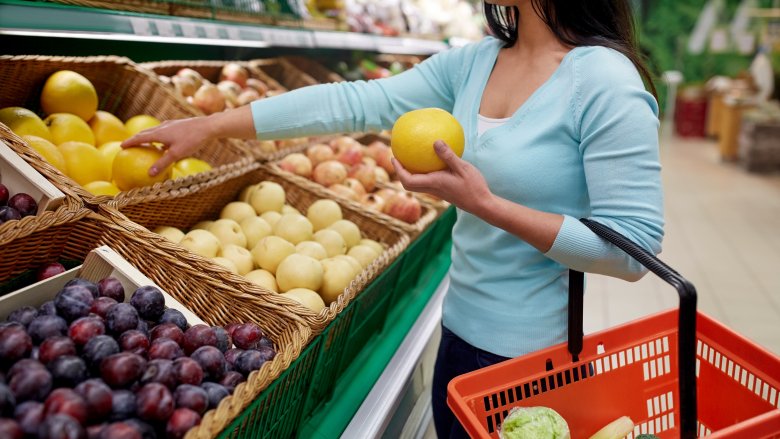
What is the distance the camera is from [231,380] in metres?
1.04

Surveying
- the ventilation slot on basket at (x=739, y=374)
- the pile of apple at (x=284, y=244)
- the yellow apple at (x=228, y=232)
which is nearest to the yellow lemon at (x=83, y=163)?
the pile of apple at (x=284, y=244)

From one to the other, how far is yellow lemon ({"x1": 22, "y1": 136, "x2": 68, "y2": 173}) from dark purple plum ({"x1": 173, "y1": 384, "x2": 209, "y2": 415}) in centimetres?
88

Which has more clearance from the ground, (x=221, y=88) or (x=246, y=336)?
(x=221, y=88)

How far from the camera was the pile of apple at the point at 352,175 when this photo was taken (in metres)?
2.37

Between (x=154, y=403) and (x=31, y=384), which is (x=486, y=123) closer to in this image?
(x=154, y=403)

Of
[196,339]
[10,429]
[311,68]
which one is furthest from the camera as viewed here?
[311,68]

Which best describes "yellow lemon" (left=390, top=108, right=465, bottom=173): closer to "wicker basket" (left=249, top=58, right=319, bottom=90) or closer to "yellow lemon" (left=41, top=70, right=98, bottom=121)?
"yellow lemon" (left=41, top=70, right=98, bottom=121)

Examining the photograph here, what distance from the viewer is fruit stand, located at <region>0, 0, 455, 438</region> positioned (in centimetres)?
126

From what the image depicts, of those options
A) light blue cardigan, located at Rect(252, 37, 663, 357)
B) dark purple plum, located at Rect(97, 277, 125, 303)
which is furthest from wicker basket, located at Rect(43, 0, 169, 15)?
dark purple plum, located at Rect(97, 277, 125, 303)

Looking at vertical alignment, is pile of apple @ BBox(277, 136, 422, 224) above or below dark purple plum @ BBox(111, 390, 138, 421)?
below

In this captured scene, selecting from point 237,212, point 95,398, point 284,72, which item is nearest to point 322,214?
point 237,212

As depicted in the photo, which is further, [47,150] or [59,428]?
[47,150]

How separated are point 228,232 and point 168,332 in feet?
2.68

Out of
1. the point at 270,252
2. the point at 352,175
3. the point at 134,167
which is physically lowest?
the point at 352,175
